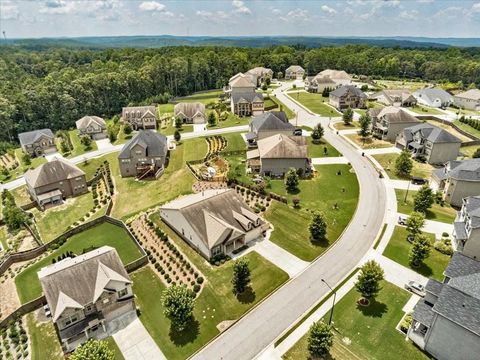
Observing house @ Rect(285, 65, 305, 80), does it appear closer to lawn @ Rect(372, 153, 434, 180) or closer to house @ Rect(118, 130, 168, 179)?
lawn @ Rect(372, 153, 434, 180)

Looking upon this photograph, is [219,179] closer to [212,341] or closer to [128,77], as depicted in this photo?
[212,341]

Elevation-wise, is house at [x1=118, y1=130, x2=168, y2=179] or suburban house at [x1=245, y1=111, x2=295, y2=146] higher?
suburban house at [x1=245, y1=111, x2=295, y2=146]

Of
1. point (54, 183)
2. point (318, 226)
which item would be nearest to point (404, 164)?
point (318, 226)

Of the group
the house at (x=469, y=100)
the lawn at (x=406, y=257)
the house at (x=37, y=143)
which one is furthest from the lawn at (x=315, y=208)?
the house at (x=469, y=100)

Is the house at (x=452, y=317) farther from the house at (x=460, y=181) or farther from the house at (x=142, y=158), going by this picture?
the house at (x=142, y=158)

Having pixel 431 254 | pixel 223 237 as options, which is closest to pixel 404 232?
pixel 431 254

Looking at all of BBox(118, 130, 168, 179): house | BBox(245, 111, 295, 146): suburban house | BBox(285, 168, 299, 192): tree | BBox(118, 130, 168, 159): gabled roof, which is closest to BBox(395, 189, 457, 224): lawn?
BBox(285, 168, 299, 192): tree

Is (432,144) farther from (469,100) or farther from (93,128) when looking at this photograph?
(93,128)
